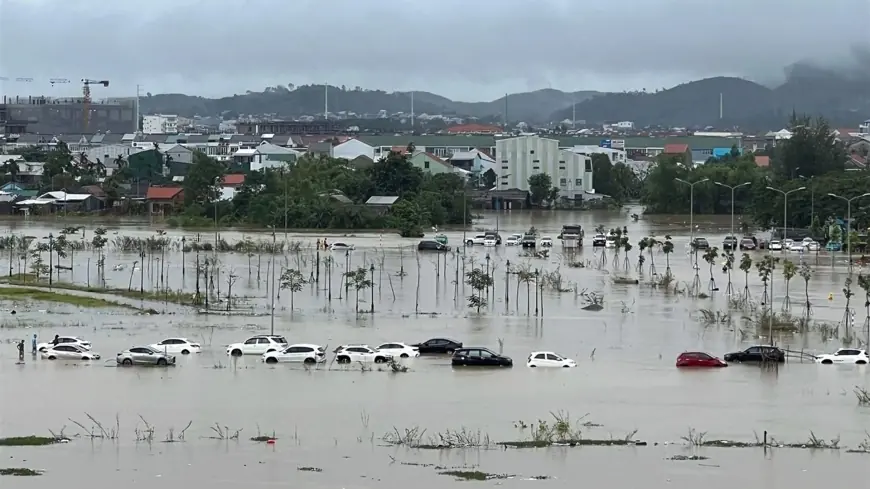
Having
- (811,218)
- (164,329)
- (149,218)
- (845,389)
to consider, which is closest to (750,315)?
(845,389)

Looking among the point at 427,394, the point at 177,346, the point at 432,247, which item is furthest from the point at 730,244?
the point at 427,394

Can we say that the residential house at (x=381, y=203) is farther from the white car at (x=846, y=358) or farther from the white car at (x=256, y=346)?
the white car at (x=846, y=358)

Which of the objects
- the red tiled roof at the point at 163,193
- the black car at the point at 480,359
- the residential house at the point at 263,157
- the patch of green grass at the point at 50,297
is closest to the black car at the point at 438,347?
the black car at the point at 480,359

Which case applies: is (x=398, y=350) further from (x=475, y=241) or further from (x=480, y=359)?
(x=475, y=241)

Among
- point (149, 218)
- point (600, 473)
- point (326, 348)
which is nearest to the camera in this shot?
point (600, 473)

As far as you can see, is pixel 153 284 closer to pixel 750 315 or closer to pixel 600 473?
pixel 750 315

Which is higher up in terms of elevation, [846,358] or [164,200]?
[164,200]

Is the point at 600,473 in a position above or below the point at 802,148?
below
